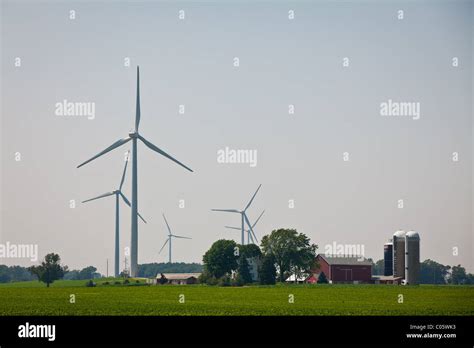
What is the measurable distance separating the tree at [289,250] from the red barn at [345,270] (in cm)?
1789

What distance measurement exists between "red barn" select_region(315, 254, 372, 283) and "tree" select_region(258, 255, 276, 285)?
130 ft

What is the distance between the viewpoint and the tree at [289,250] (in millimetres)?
163625

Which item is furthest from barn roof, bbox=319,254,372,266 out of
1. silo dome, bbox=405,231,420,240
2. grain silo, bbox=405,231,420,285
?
silo dome, bbox=405,231,420,240

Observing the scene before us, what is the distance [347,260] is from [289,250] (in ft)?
93.2

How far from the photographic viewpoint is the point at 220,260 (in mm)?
149750

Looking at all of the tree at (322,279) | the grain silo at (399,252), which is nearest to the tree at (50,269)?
the tree at (322,279)

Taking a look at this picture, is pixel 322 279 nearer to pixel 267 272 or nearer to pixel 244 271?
pixel 267 272

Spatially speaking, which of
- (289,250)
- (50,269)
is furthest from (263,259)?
(50,269)

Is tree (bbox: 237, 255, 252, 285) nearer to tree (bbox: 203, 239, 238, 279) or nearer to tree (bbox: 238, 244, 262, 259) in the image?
tree (bbox: 203, 239, 238, 279)

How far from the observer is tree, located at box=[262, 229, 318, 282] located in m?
164

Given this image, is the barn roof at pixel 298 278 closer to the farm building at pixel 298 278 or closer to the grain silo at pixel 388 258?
the farm building at pixel 298 278
